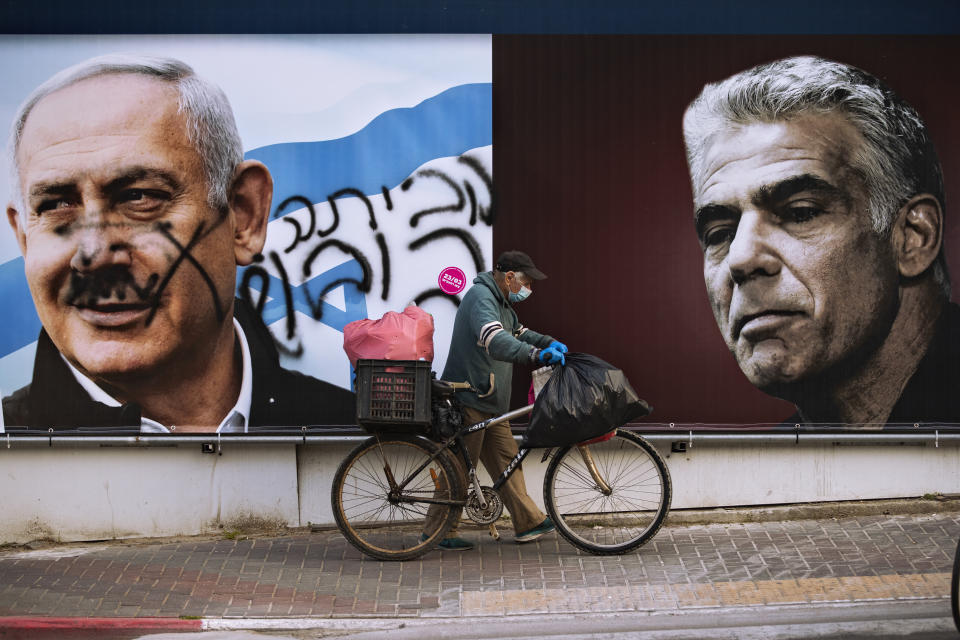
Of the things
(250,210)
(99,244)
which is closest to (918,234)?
(250,210)

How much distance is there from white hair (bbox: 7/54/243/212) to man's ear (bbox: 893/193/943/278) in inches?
184

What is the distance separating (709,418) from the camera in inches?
299

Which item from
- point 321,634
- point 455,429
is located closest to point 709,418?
point 455,429

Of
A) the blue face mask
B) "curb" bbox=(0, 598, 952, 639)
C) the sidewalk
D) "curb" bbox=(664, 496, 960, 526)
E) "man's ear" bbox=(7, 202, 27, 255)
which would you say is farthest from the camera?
"curb" bbox=(664, 496, 960, 526)

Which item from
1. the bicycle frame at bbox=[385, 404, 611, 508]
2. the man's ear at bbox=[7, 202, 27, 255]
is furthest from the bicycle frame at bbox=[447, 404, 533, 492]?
the man's ear at bbox=[7, 202, 27, 255]

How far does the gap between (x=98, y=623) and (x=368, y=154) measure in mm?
3526

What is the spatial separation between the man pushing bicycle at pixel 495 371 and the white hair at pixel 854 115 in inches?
64.8

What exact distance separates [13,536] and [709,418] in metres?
5.01

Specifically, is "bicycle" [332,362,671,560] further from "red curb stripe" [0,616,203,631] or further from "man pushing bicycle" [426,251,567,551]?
"red curb stripe" [0,616,203,631]

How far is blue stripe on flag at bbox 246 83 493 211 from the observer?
7.51m

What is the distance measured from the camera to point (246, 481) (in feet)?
25.0

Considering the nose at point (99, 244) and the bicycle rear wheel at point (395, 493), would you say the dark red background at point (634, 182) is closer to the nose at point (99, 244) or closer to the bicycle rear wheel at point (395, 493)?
the bicycle rear wheel at point (395, 493)

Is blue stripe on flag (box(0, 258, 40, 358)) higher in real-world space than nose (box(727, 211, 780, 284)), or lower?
lower

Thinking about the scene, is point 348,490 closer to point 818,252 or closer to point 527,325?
point 527,325
